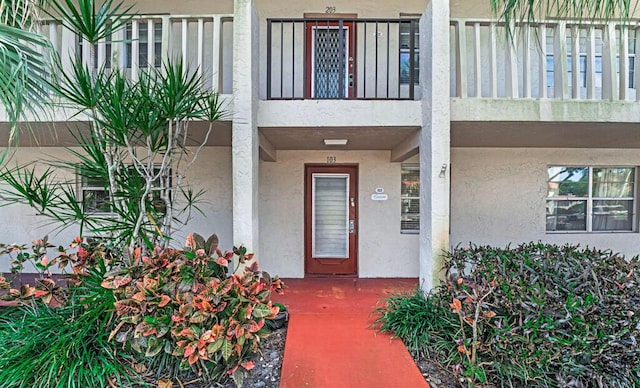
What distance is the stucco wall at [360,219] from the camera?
6406 millimetres

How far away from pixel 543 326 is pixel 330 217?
13.7 feet

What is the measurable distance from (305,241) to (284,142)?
80.5 inches

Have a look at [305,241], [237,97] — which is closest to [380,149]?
[305,241]

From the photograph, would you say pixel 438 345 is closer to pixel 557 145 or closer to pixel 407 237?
pixel 407 237

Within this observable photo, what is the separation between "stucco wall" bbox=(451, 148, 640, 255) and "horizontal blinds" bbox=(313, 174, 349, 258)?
213cm

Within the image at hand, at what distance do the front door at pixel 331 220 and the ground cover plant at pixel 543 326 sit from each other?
9.58 feet

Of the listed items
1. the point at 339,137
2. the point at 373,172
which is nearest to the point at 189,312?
the point at 339,137

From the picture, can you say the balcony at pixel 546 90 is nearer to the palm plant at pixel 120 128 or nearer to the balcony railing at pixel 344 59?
the balcony railing at pixel 344 59

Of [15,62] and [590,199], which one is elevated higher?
[15,62]

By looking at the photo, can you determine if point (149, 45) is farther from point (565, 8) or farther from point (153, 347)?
point (565, 8)

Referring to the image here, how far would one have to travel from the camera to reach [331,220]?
6.56m

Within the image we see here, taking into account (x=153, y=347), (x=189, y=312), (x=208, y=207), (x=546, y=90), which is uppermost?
(x=546, y=90)

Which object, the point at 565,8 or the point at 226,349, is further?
the point at 565,8

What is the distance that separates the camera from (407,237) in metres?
6.47
